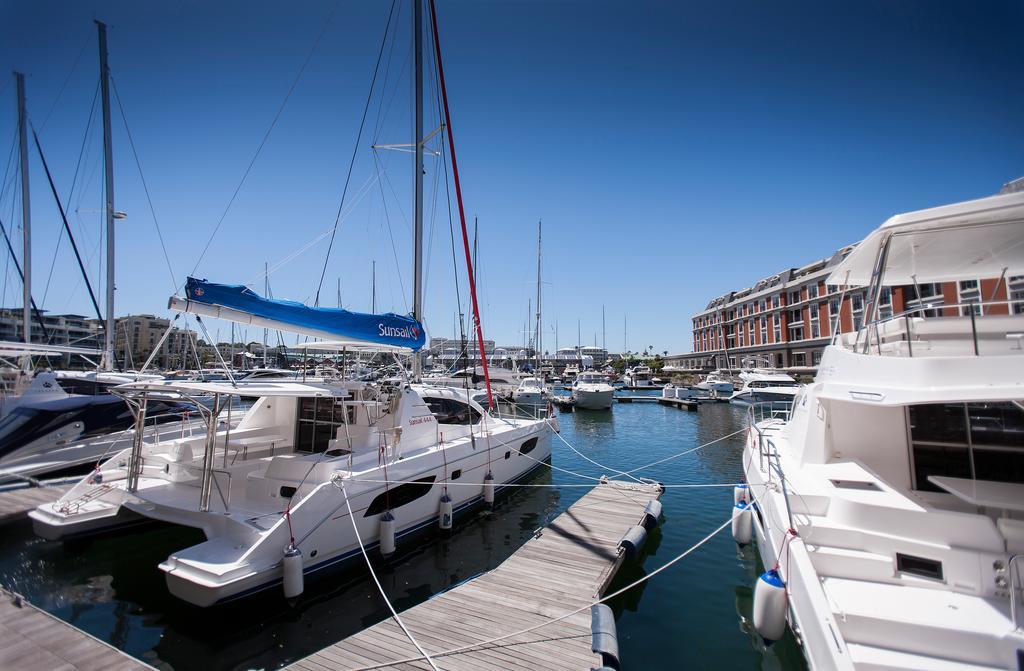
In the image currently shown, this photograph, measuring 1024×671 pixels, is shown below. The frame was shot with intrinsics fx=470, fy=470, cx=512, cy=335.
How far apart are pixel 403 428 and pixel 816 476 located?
22.2 feet

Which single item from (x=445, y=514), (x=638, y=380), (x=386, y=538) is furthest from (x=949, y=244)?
(x=638, y=380)

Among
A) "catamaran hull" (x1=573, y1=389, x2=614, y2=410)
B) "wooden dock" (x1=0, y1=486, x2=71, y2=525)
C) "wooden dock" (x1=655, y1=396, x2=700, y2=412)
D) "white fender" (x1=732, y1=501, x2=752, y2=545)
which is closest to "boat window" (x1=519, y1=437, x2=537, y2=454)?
"white fender" (x1=732, y1=501, x2=752, y2=545)

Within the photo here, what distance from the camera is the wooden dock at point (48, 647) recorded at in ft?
14.3

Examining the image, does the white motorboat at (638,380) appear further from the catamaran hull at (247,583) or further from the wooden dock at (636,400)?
the catamaran hull at (247,583)

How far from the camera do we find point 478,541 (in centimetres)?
925

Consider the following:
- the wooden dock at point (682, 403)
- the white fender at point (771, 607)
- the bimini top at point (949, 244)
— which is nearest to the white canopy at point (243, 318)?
the white fender at point (771, 607)

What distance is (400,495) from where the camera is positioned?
8.29 meters

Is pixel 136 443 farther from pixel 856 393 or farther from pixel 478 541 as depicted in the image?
pixel 856 393

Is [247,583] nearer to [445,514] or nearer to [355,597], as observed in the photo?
[355,597]

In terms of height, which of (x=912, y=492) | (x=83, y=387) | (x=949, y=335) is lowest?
(x=912, y=492)

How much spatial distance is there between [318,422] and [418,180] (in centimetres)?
613

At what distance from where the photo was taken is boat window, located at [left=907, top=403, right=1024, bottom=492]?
5.32 metres

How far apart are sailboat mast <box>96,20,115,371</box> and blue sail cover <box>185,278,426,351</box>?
10.8m

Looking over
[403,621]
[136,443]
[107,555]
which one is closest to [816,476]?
[403,621]
